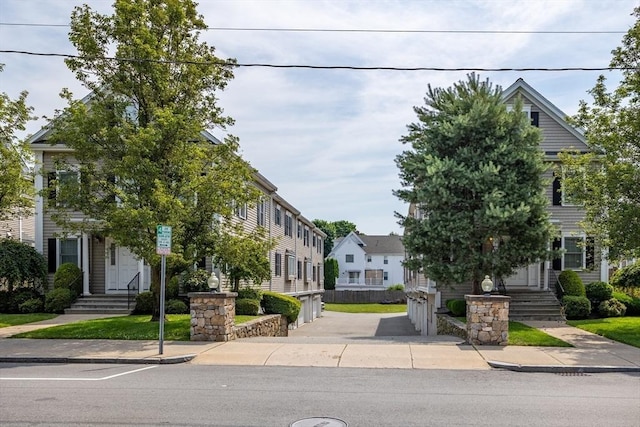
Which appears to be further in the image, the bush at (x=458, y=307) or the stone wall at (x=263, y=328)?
the bush at (x=458, y=307)

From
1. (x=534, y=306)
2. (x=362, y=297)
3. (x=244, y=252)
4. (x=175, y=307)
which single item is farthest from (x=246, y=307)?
(x=362, y=297)

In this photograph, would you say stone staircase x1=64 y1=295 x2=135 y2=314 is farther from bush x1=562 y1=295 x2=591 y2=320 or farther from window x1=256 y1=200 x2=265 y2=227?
bush x1=562 y1=295 x2=591 y2=320

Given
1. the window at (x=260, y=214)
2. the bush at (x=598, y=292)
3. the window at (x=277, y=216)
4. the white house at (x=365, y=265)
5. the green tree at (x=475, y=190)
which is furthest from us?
the white house at (x=365, y=265)

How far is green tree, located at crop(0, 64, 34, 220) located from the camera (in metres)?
17.4

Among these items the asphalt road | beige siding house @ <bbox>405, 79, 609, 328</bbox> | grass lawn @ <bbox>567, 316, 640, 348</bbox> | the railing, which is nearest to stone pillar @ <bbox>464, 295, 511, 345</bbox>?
the asphalt road

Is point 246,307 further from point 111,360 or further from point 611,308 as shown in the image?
point 611,308

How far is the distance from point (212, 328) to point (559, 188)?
16.1 metres

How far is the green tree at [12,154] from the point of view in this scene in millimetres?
17391

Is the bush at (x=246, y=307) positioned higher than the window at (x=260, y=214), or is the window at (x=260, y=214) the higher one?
the window at (x=260, y=214)

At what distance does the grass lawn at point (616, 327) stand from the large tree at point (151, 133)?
10.6m

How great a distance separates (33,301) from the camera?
21.1 m

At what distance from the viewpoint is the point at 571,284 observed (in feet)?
72.2

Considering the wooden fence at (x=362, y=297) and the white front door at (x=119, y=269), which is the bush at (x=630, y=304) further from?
the wooden fence at (x=362, y=297)

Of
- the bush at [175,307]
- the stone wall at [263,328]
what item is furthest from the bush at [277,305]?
the bush at [175,307]
